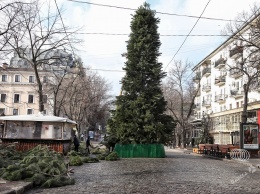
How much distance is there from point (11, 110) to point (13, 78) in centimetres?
803

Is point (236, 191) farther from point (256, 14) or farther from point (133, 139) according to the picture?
point (256, 14)

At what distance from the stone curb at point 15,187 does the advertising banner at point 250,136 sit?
21206 mm

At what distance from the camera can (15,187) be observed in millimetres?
10578

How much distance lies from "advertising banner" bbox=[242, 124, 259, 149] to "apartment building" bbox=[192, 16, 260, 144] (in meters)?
14.4

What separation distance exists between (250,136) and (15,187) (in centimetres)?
2264

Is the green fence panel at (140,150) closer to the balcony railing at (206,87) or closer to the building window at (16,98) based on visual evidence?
the balcony railing at (206,87)

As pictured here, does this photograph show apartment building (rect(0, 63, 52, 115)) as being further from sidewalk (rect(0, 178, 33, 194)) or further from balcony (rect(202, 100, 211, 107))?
sidewalk (rect(0, 178, 33, 194))

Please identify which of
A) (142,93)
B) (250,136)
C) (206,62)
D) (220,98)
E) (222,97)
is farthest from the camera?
(206,62)

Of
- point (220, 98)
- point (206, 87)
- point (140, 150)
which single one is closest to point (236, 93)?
point (220, 98)

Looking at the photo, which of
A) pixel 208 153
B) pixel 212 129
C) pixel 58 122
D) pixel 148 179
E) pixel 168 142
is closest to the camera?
pixel 148 179

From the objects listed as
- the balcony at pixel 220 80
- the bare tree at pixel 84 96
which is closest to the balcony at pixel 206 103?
the balcony at pixel 220 80

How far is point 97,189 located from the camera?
37.2 feet

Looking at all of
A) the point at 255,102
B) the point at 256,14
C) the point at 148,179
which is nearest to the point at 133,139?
the point at 256,14

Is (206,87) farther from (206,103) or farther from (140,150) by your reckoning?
(140,150)
